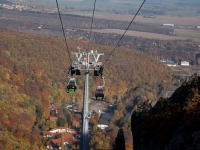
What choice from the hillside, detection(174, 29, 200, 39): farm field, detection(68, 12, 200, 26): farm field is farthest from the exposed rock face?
detection(68, 12, 200, 26): farm field

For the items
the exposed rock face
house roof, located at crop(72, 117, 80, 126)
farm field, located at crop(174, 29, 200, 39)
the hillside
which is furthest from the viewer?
farm field, located at crop(174, 29, 200, 39)

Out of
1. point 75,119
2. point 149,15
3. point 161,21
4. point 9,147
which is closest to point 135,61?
point 75,119

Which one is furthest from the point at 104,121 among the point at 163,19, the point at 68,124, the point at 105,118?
the point at 163,19

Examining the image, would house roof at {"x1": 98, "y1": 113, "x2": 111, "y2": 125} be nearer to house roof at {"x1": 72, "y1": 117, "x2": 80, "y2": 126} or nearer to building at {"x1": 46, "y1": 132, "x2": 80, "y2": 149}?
house roof at {"x1": 72, "y1": 117, "x2": 80, "y2": 126}

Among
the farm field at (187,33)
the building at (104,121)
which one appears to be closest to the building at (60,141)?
the building at (104,121)

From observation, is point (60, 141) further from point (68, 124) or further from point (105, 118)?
point (105, 118)

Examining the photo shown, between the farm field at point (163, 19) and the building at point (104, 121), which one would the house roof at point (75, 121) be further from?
the farm field at point (163, 19)
